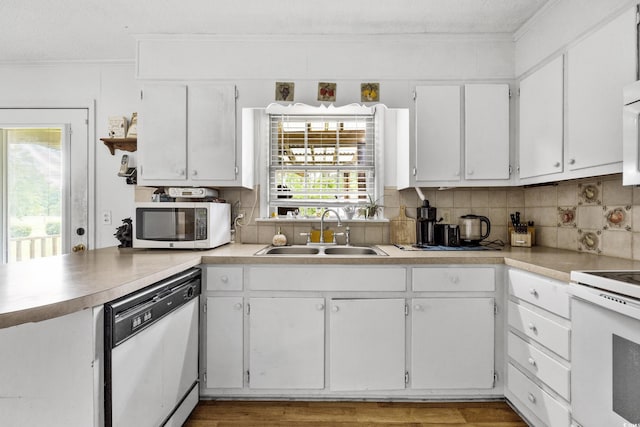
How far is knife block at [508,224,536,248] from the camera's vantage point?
2.46 m

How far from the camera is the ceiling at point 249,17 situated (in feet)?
6.87

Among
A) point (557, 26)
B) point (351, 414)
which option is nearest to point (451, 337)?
point (351, 414)

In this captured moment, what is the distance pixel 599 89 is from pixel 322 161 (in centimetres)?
177

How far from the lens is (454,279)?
205 centimetres

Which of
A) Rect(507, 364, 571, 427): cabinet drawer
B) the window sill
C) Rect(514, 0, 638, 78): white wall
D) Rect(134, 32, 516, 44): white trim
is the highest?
Rect(134, 32, 516, 44): white trim

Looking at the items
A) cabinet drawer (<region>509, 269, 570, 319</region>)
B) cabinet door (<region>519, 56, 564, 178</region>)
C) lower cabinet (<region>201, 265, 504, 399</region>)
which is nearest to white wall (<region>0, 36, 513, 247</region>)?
cabinet door (<region>519, 56, 564, 178</region>)

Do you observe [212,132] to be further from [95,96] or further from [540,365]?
[540,365]

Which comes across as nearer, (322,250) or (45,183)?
(322,250)

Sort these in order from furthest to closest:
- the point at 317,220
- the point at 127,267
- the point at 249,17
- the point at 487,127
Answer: the point at 317,220 < the point at 487,127 < the point at 249,17 < the point at 127,267

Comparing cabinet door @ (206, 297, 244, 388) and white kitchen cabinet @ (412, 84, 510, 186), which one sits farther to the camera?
white kitchen cabinet @ (412, 84, 510, 186)

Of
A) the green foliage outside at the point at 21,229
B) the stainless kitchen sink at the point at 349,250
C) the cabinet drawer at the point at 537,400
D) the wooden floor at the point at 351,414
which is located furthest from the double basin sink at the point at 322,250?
the green foliage outside at the point at 21,229

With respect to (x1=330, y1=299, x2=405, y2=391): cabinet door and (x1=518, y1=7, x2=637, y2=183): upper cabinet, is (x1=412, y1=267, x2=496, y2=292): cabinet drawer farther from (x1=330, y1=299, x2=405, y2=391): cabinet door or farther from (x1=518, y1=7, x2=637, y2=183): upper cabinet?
(x1=518, y1=7, x2=637, y2=183): upper cabinet

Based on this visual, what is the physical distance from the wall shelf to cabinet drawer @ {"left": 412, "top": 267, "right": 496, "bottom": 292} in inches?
93.6

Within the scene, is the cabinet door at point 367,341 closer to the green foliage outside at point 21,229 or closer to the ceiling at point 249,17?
the ceiling at point 249,17
